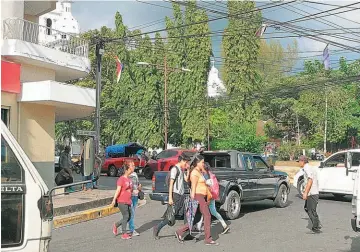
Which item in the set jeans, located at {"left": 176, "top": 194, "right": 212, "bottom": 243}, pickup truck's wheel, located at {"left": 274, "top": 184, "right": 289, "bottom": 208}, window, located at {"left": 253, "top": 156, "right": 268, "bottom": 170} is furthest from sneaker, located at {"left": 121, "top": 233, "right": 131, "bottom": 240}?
pickup truck's wheel, located at {"left": 274, "top": 184, "right": 289, "bottom": 208}

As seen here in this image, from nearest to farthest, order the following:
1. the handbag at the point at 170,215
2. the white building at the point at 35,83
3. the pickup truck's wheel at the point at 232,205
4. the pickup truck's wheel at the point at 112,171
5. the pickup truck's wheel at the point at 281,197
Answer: the handbag at the point at 170,215, the pickup truck's wheel at the point at 232,205, the white building at the point at 35,83, the pickup truck's wheel at the point at 281,197, the pickup truck's wheel at the point at 112,171

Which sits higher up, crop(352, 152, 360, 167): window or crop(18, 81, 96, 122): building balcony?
crop(18, 81, 96, 122): building balcony

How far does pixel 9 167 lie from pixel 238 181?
9.35 m

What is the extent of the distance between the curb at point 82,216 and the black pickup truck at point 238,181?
1.65m

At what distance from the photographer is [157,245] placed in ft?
30.6

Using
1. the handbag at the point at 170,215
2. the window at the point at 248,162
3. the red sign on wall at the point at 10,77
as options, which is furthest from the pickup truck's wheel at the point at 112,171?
the handbag at the point at 170,215

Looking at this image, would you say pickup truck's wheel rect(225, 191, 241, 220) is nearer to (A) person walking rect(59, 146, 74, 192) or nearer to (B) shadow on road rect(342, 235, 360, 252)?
(B) shadow on road rect(342, 235, 360, 252)

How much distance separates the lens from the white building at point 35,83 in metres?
13.9

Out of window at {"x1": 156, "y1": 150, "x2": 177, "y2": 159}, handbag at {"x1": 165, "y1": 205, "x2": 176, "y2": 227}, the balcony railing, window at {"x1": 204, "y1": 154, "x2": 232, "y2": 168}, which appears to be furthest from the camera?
window at {"x1": 156, "y1": 150, "x2": 177, "y2": 159}

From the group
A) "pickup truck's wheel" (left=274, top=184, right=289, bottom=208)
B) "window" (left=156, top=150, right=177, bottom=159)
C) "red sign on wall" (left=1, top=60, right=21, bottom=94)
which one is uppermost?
"red sign on wall" (left=1, top=60, right=21, bottom=94)

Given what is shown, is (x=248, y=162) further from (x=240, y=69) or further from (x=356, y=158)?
(x=240, y=69)

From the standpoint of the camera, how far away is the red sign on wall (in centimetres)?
1332

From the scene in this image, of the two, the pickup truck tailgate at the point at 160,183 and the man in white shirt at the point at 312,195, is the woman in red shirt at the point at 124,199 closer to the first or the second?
the pickup truck tailgate at the point at 160,183

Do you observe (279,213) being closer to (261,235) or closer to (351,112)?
(261,235)
